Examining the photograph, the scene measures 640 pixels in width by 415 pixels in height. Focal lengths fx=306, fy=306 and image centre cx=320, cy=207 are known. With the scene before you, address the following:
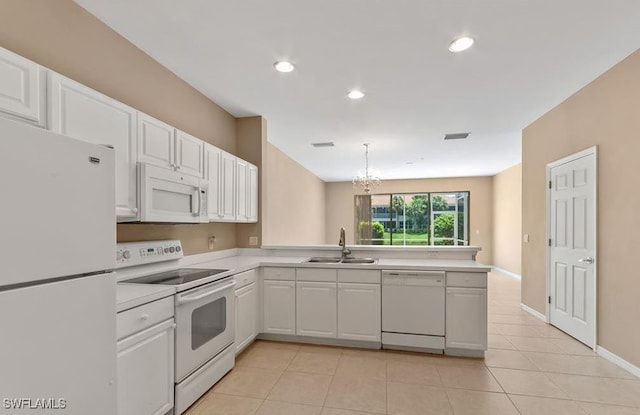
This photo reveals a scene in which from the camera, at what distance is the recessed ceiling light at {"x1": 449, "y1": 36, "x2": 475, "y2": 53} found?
2.41 metres

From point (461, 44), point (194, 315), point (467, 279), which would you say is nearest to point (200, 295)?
point (194, 315)

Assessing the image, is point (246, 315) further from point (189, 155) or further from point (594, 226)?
point (594, 226)

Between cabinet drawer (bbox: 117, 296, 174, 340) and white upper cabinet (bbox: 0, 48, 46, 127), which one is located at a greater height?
white upper cabinet (bbox: 0, 48, 46, 127)

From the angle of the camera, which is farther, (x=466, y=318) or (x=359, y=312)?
(x=359, y=312)

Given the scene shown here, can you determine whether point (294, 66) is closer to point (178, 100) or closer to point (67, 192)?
point (178, 100)

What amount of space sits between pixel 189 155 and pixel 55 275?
180 cm

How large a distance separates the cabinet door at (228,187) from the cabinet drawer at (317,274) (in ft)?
3.22

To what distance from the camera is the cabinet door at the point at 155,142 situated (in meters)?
2.24

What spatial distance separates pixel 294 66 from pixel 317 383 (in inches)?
110

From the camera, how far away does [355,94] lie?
136 inches

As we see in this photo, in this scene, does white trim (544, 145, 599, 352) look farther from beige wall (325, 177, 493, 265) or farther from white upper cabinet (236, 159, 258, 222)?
beige wall (325, 177, 493, 265)

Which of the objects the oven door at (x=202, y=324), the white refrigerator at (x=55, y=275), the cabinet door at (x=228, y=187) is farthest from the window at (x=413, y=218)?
the white refrigerator at (x=55, y=275)

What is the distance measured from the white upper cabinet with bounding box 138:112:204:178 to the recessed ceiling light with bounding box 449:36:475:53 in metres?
2.38

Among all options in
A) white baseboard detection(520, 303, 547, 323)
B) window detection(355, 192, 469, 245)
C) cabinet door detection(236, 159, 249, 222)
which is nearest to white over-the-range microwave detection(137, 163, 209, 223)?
cabinet door detection(236, 159, 249, 222)
